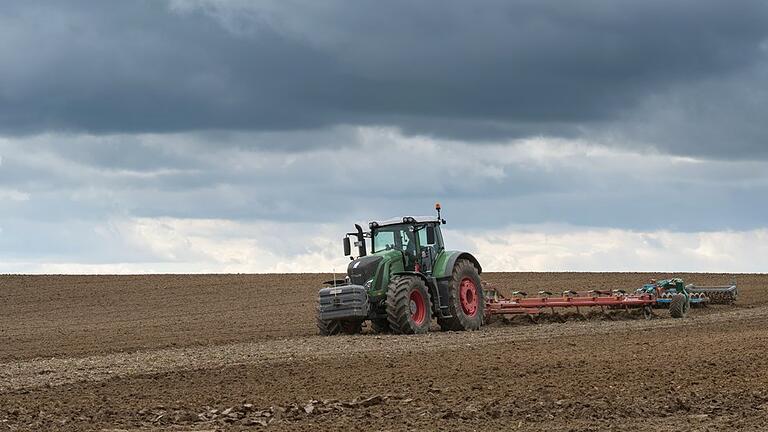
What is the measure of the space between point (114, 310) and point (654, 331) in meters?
23.8

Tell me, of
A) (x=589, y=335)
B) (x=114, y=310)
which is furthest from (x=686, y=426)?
(x=114, y=310)

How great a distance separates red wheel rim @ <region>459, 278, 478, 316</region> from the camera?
89.5ft

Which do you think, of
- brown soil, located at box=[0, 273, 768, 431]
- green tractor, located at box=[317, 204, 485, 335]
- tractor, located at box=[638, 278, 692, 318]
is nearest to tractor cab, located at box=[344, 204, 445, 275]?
green tractor, located at box=[317, 204, 485, 335]

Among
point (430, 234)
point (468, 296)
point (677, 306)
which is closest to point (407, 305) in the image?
point (430, 234)

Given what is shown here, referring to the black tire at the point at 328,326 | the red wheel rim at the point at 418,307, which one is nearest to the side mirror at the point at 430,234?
the red wheel rim at the point at 418,307

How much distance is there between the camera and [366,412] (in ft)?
47.6

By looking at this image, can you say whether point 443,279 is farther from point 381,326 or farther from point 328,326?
point 328,326

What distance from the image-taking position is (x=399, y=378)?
57.2 feet

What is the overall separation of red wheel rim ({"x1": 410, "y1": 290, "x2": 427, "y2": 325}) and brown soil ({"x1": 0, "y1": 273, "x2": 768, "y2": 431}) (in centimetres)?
86

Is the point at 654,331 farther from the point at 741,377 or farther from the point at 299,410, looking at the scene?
the point at 299,410

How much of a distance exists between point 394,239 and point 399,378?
393 inches

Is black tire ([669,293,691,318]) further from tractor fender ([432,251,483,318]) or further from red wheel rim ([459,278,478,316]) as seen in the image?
tractor fender ([432,251,483,318])

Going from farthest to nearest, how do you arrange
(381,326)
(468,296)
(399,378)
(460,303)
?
(468,296) → (460,303) → (381,326) → (399,378)

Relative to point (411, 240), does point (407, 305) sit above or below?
below
